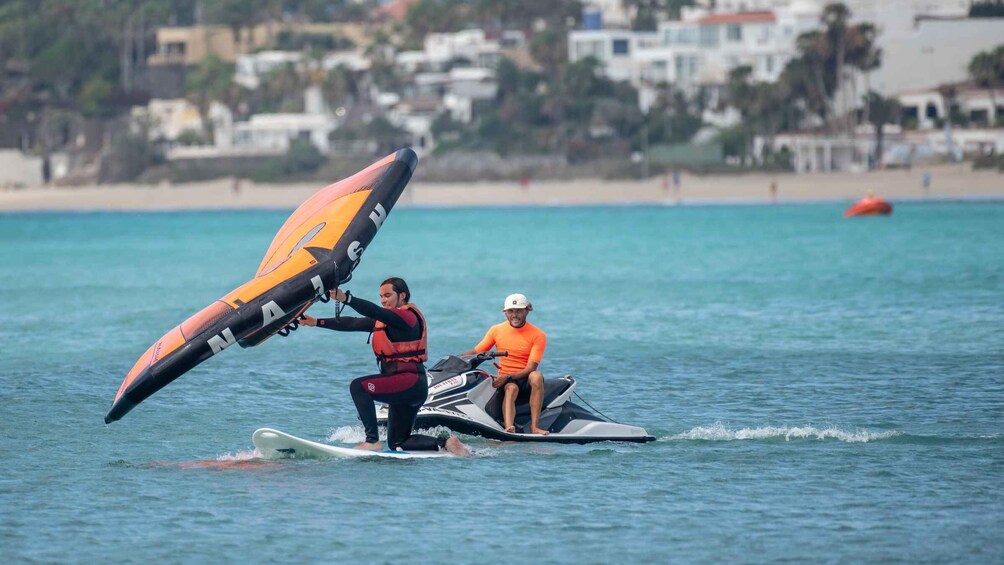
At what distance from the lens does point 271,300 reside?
47.1 ft

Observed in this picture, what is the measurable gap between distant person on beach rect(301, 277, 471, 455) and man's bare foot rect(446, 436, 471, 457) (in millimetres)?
516

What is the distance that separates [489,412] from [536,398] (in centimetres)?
53

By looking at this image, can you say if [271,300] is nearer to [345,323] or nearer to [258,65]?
[345,323]

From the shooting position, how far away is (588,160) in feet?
346

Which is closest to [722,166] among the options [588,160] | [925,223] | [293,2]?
[588,160]

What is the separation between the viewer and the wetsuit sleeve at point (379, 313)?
1336 cm

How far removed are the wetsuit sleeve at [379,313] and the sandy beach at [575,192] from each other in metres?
80.0

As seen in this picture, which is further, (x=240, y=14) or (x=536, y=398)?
(x=240, y=14)

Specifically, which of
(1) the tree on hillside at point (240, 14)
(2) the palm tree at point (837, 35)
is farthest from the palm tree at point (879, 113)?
(1) the tree on hillside at point (240, 14)

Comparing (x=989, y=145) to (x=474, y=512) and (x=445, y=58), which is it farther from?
(x=474, y=512)

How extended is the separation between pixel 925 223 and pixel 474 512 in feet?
203

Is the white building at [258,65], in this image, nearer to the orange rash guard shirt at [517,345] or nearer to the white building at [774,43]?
the white building at [774,43]

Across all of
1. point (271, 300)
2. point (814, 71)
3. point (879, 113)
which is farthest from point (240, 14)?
point (271, 300)

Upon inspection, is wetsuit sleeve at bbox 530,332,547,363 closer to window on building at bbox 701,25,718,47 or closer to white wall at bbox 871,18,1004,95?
white wall at bbox 871,18,1004,95
